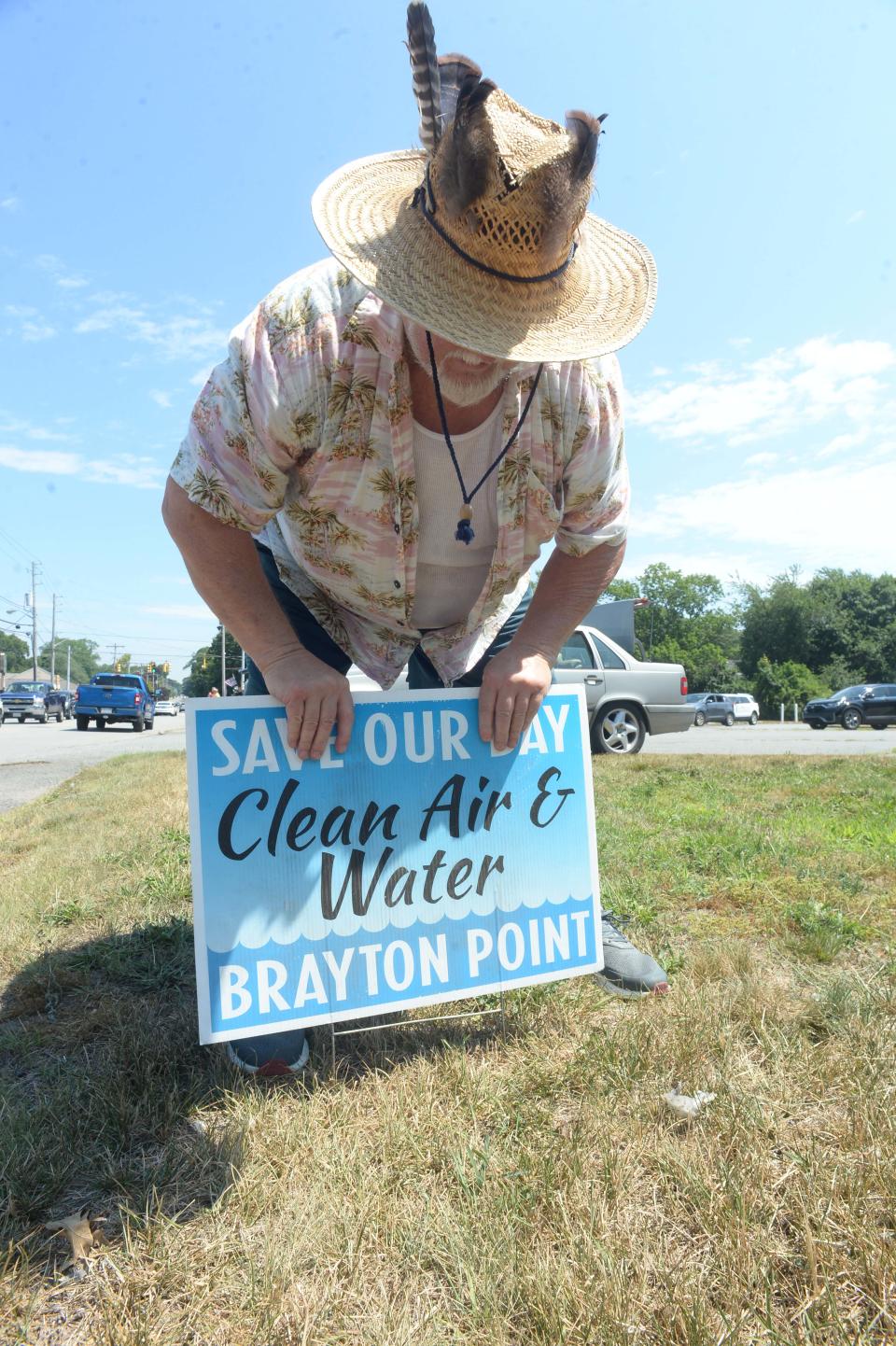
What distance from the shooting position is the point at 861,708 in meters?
24.7

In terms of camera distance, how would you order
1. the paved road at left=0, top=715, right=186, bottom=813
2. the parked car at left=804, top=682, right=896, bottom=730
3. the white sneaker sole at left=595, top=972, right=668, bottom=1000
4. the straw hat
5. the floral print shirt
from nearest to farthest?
the straw hat → the floral print shirt → the white sneaker sole at left=595, top=972, right=668, bottom=1000 → the paved road at left=0, top=715, right=186, bottom=813 → the parked car at left=804, top=682, right=896, bottom=730

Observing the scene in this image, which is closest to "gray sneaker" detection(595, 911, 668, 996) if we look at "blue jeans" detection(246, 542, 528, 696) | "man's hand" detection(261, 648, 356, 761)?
"blue jeans" detection(246, 542, 528, 696)

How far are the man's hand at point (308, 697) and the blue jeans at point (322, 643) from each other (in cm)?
24

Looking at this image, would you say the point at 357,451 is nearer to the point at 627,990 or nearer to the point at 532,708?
the point at 532,708

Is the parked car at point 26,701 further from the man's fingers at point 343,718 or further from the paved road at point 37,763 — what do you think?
the man's fingers at point 343,718

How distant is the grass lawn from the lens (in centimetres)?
111

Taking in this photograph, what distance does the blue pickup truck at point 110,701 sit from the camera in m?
24.7

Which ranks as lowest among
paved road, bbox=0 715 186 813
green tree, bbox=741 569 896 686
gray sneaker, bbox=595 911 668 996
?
gray sneaker, bbox=595 911 668 996

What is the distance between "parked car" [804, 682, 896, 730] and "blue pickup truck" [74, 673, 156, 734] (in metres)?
20.3

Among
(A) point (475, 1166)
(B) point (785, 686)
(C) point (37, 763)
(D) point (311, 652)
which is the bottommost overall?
(A) point (475, 1166)

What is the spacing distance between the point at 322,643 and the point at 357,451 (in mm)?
690

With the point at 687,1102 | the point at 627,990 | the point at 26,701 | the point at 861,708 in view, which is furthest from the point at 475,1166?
the point at 26,701

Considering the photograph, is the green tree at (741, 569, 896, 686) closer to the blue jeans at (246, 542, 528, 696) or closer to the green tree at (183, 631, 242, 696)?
the green tree at (183, 631, 242, 696)

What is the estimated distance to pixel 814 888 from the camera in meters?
3.04
